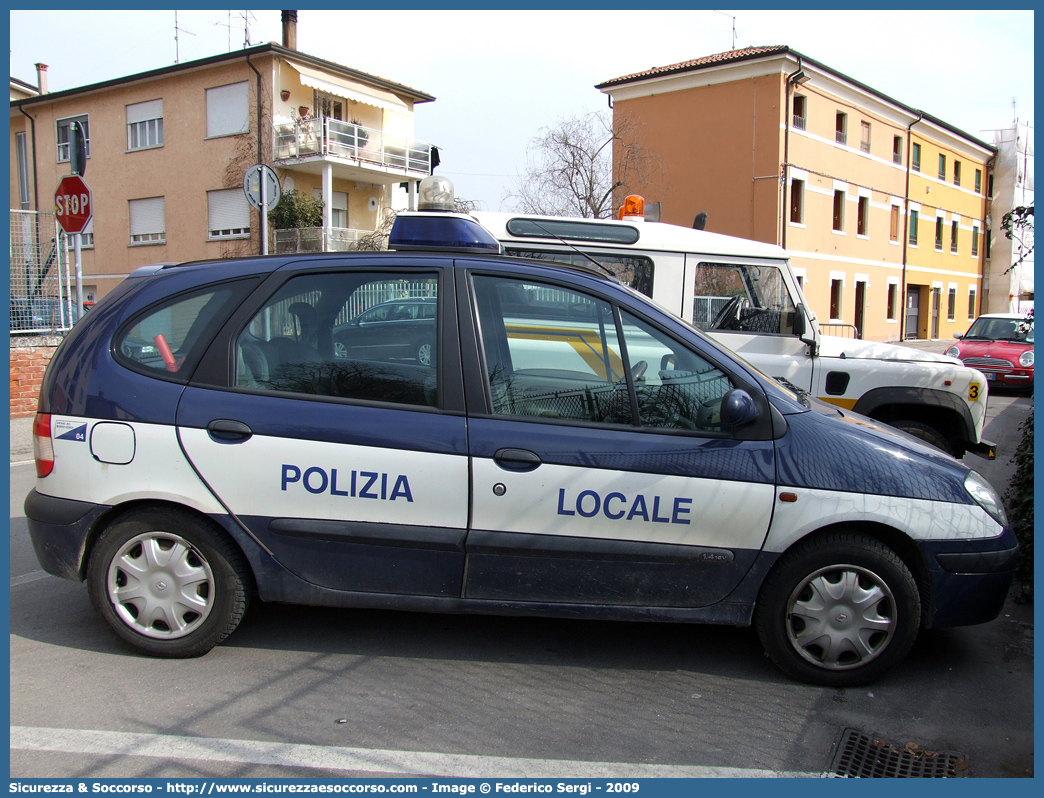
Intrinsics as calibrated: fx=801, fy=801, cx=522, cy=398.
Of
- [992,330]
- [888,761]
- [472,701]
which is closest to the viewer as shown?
[888,761]

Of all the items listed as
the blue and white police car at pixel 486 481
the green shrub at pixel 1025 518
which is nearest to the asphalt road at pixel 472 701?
the blue and white police car at pixel 486 481

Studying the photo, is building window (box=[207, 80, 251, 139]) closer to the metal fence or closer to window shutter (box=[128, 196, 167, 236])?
window shutter (box=[128, 196, 167, 236])

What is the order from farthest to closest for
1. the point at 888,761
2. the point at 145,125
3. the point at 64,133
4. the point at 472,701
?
1. the point at 64,133
2. the point at 145,125
3. the point at 472,701
4. the point at 888,761

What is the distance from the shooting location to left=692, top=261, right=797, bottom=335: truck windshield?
6.16 meters

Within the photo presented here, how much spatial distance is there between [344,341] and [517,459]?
95 cm

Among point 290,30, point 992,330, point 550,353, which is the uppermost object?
point 290,30

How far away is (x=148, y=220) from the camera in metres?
30.2

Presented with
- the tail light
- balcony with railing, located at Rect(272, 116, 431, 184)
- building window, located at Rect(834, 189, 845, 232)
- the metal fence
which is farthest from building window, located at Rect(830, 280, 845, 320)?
the tail light

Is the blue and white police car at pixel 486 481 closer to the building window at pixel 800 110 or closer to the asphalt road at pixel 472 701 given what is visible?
the asphalt road at pixel 472 701

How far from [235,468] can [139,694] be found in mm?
989

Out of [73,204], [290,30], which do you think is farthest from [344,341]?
[290,30]

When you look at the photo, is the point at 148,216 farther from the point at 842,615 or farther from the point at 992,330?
the point at 842,615

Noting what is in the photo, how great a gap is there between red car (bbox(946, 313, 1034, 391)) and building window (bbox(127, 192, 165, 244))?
87.2 feet
